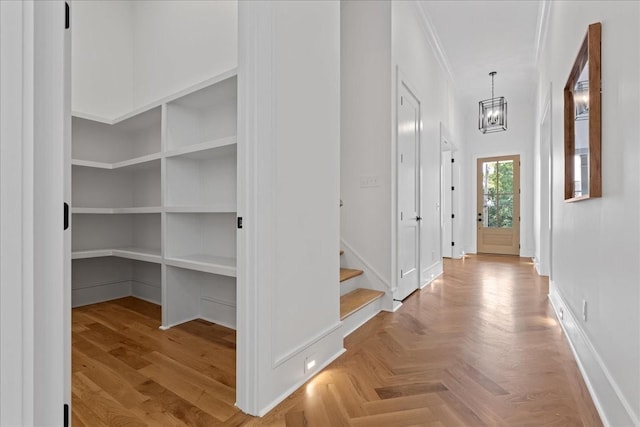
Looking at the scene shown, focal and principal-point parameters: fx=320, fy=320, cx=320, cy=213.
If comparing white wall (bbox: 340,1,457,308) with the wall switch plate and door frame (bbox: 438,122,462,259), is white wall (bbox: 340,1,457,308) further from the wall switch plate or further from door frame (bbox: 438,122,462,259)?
door frame (bbox: 438,122,462,259)

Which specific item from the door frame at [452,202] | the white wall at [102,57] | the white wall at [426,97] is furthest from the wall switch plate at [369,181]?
the door frame at [452,202]

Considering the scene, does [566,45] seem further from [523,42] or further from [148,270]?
[148,270]

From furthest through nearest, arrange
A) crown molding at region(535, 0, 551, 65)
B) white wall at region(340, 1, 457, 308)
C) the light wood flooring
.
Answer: crown molding at region(535, 0, 551, 65) → white wall at region(340, 1, 457, 308) → the light wood flooring

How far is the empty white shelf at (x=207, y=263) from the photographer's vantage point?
2.13 metres

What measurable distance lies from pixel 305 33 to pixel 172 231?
181 centimetres

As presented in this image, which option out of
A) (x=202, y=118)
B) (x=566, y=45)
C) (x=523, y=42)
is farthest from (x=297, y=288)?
(x=523, y=42)

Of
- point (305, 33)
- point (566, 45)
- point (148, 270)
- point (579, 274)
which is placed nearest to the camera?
point (305, 33)

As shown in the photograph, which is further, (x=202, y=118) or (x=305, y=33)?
(x=202, y=118)

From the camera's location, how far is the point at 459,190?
7.03m

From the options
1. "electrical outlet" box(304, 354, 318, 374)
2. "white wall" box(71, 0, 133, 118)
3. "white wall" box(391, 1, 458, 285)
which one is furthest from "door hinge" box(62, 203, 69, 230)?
"white wall" box(71, 0, 133, 118)

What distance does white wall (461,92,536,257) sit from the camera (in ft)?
22.1

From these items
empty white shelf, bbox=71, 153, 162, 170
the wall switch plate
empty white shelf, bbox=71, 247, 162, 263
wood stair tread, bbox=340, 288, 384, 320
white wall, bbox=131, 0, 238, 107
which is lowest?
wood stair tread, bbox=340, 288, 384, 320

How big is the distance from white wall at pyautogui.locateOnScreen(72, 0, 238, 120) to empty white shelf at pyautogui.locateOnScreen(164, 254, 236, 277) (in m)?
1.61

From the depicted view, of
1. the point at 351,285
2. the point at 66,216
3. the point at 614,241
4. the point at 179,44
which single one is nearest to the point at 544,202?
the point at 351,285
